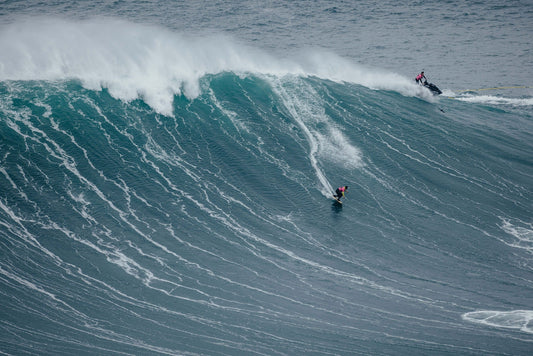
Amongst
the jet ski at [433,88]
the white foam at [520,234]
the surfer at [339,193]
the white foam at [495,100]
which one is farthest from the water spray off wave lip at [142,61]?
the white foam at [520,234]

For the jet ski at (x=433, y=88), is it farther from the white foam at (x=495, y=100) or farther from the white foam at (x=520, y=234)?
the white foam at (x=520, y=234)

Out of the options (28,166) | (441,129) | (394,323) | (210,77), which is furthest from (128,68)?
(394,323)

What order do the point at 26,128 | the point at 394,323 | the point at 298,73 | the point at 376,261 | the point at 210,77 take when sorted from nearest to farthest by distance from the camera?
the point at 394,323
the point at 376,261
the point at 26,128
the point at 210,77
the point at 298,73

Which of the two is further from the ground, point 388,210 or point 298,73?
point 298,73

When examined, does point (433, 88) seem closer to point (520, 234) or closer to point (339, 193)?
point (520, 234)

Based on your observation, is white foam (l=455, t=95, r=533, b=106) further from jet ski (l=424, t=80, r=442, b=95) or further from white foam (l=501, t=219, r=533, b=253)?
white foam (l=501, t=219, r=533, b=253)

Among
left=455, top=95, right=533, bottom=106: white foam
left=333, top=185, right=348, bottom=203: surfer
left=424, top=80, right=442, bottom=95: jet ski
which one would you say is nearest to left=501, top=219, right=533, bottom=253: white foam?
left=333, top=185, right=348, bottom=203: surfer

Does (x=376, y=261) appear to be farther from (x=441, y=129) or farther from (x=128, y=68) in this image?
(x=128, y=68)
